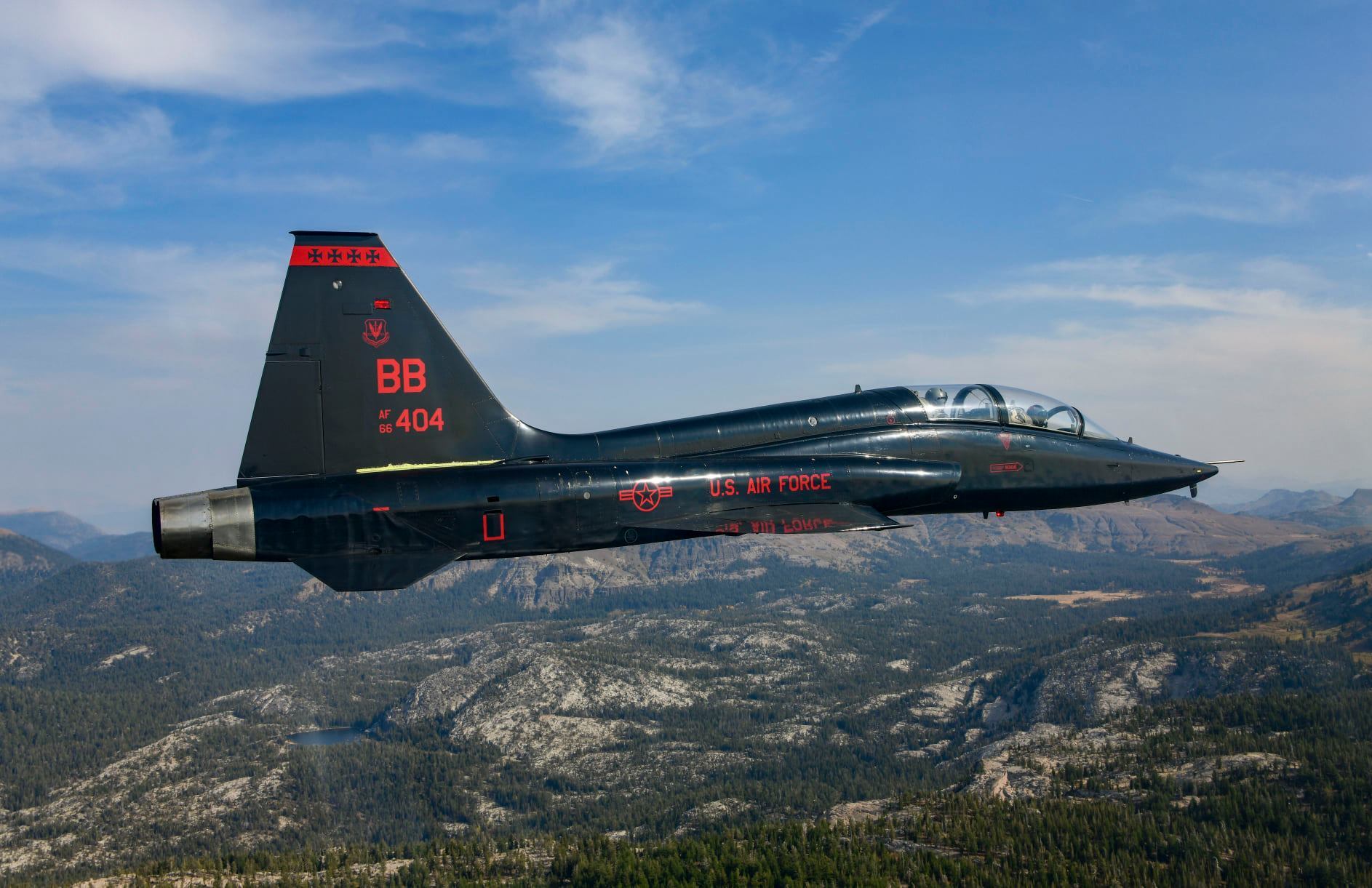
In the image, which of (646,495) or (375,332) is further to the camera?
(646,495)

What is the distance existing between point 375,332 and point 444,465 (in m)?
4.24

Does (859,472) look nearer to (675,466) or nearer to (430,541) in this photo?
(675,466)

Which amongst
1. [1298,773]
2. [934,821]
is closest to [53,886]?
[934,821]

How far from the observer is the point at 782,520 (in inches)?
1052

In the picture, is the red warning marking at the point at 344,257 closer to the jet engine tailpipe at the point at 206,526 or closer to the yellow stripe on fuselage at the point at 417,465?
the yellow stripe on fuselage at the point at 417,465

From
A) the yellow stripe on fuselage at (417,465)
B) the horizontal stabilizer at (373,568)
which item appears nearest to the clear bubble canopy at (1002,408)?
the yellow stripe on fuselage at (417,465)

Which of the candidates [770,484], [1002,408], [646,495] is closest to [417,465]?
[646,495]

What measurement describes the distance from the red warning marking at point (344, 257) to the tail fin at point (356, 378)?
2 centimetres

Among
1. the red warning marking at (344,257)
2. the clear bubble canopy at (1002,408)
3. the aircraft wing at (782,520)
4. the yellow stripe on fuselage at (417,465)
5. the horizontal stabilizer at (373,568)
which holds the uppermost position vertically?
the red warning marking at (344,257)

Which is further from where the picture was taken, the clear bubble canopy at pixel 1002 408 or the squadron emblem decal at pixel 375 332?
the clear bubble canopy at pixel 1002 408

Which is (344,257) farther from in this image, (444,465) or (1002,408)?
(1002,408)

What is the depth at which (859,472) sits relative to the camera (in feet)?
92.8

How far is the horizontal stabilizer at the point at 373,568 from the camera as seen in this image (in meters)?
22.5

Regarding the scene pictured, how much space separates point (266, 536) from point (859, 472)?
17423 millimetres
